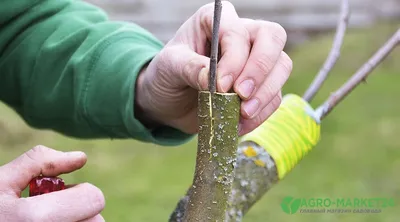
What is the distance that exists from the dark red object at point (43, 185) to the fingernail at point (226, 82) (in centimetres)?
22

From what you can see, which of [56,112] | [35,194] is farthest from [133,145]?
[35,194]

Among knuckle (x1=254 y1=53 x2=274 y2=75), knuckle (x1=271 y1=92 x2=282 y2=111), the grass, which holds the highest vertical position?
the grass

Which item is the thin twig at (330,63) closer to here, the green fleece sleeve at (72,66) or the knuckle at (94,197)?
the green fleece sleeve at (72,66)

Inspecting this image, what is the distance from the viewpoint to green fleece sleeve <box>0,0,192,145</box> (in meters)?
1.16

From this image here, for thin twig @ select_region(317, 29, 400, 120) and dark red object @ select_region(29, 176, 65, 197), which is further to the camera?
thin twig @ select_region(317, 29, 400, 120)

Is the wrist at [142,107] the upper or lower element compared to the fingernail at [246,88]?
upper

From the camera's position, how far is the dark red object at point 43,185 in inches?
28.6

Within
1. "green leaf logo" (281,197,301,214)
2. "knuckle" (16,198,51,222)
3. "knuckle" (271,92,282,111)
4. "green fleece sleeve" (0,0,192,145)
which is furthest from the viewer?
"green leaf logo" (281,197,301,214)

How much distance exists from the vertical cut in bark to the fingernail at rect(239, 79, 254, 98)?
0.03 m

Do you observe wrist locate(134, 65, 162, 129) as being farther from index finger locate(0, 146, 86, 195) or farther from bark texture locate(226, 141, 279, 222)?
index finger locate(0, 146, 86, 195)

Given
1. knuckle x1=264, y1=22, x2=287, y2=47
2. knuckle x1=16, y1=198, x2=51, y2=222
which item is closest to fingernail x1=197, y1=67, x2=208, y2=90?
knuckle x1=264, y1=22, x2=287, y2=47

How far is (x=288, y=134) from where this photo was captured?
0.98 meters

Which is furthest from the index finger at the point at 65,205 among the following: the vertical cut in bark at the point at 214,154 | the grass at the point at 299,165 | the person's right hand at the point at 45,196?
the grass at the point at 299,165

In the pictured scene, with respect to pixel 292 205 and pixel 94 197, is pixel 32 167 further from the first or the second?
pixel 292 205
